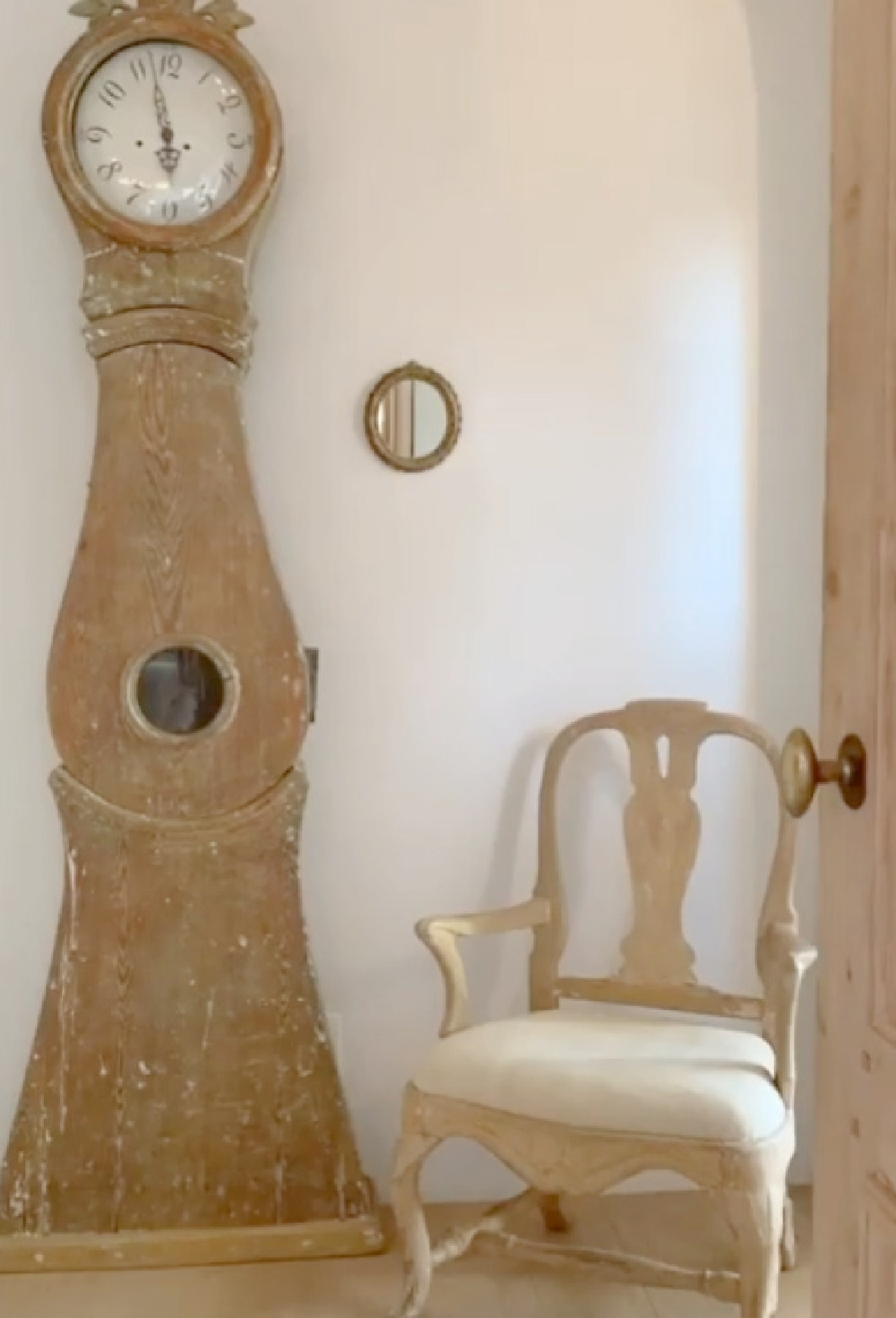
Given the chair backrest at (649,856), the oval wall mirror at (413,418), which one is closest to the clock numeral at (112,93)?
the oval wall mirror at (413,418)

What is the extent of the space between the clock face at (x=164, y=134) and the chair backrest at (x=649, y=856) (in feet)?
3.53

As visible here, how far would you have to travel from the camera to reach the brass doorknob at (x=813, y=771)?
1117mm

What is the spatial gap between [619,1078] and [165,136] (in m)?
1.60

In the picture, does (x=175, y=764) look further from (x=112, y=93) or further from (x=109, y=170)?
(x=112, y=93)

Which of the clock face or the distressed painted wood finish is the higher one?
the clock face

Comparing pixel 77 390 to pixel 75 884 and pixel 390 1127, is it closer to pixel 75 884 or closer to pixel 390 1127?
pixel 75 884

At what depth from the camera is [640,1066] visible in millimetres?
1973

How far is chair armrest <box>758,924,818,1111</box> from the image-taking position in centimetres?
209

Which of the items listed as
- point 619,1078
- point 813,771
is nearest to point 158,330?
point 619,1078

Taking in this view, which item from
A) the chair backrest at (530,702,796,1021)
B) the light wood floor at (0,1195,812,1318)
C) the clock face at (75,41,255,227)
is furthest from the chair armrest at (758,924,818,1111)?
the clock face at (75,41,255,227)

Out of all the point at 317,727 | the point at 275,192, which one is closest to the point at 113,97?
the point at 275,192

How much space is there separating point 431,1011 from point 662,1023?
1.61 feet

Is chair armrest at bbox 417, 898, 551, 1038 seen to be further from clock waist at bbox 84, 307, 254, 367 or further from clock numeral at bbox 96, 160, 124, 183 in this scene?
clock numeral at bbox 96, 160, 124, 183

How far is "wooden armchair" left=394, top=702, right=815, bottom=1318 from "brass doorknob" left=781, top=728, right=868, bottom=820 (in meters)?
0.86
